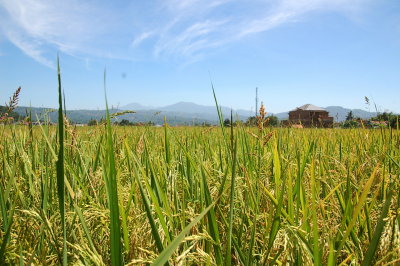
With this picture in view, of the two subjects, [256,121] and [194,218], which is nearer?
[194,218]

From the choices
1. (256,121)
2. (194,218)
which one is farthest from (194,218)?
(256,121)

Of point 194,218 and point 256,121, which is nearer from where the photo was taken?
point 194,218

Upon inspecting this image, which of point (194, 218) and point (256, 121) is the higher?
point (256, 121)

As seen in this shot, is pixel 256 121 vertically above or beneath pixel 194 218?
above

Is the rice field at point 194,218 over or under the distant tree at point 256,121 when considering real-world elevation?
under

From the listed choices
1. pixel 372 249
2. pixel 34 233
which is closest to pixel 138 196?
pixel 34 233

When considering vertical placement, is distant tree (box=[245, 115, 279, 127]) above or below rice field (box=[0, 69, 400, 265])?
above

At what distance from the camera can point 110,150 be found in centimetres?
54

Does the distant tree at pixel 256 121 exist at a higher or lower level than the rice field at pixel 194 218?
higher

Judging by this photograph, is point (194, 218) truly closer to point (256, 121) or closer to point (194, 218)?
point (194, 218)

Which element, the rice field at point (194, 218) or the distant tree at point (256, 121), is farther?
the distant tree at point (256, 121)

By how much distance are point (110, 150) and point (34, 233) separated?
72 centimetres

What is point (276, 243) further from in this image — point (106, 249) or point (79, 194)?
point (79, 194)

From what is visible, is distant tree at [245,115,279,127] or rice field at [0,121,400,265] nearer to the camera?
rice field at [0,121,400,265]
